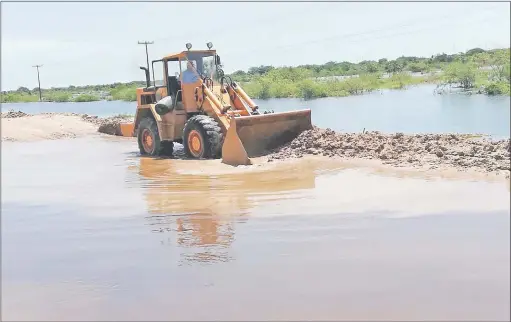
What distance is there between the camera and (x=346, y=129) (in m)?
19.2

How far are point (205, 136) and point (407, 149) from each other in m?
4.41

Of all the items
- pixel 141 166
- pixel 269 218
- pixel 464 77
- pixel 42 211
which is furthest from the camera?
pixel 464 77

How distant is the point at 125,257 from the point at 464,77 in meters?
28.9

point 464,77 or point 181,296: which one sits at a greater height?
point 464,77

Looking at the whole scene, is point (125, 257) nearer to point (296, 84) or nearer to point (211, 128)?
point (211, 128)

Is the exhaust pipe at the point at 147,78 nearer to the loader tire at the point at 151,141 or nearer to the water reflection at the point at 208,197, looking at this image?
the loader tire at the point at 151,141

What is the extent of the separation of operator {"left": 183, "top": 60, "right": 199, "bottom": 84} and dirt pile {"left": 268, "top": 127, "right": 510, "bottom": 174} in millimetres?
2793

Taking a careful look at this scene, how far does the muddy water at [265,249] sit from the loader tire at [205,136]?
8.01ft

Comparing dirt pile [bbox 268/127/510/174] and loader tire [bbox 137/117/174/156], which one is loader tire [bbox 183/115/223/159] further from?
loader tire [bbox 137/117/174/156]

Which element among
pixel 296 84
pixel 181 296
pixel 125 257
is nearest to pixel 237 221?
pixel 125 257

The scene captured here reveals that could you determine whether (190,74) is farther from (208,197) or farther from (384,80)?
(384,80)

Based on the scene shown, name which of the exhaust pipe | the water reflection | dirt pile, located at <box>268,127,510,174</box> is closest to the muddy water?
the water reflection

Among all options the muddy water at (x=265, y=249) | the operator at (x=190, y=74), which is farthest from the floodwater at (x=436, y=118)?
the muddy water at (x=265, y=249)

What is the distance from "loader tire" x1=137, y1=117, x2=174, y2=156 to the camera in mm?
15648
